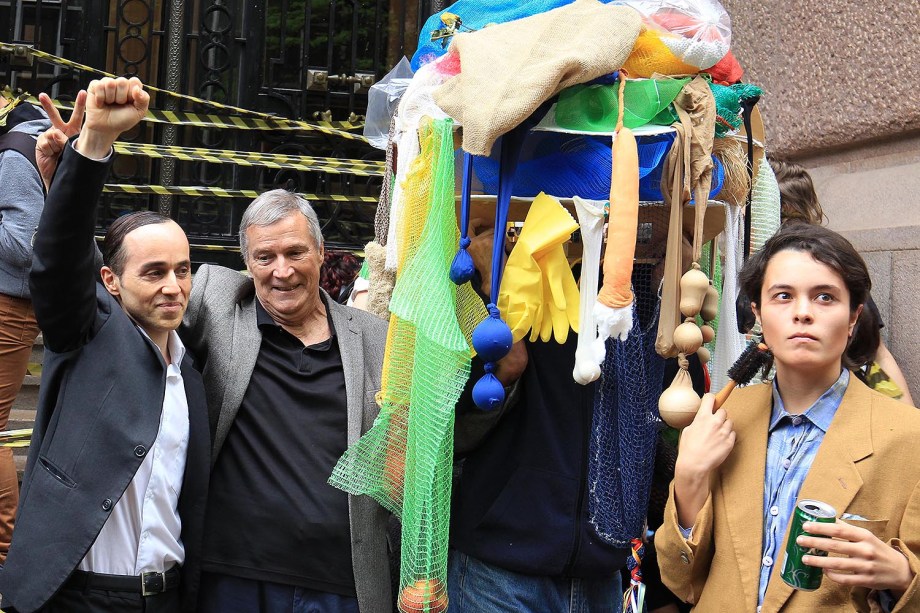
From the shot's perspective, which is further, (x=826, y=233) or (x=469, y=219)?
(x=469, y=219)

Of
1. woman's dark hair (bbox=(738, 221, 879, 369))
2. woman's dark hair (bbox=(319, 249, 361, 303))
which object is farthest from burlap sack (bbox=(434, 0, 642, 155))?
woman's dark hair (bbox=(319, 249, 361, 303))

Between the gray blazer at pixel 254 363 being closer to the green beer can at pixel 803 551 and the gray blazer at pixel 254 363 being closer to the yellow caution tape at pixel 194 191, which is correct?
the green beer can at pixel 803 551

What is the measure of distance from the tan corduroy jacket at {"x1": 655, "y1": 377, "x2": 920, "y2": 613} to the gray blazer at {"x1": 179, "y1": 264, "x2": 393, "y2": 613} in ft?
2.78

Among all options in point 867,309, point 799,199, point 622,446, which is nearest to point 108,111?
point 622,446

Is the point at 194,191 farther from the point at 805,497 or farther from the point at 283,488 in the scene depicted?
the point at 805,497

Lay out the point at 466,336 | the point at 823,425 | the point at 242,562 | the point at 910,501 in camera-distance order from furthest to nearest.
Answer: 1. the point at 242,562
2. the point at 466,336
3. the point at 823,425
4. the point at 910,501

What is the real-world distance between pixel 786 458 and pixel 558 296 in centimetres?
60

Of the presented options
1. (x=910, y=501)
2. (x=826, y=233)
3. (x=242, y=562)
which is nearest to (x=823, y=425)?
(x=910, y=501)

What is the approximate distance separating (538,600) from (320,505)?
61cm

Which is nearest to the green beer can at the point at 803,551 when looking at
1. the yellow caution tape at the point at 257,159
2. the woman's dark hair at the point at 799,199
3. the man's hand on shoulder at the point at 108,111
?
the man's hand on shoulder at the point at 108,111

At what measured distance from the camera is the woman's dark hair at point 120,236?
2670 millimetres

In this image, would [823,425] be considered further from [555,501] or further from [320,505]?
[320,505]

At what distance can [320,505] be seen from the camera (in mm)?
2670

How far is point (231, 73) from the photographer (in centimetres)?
628
